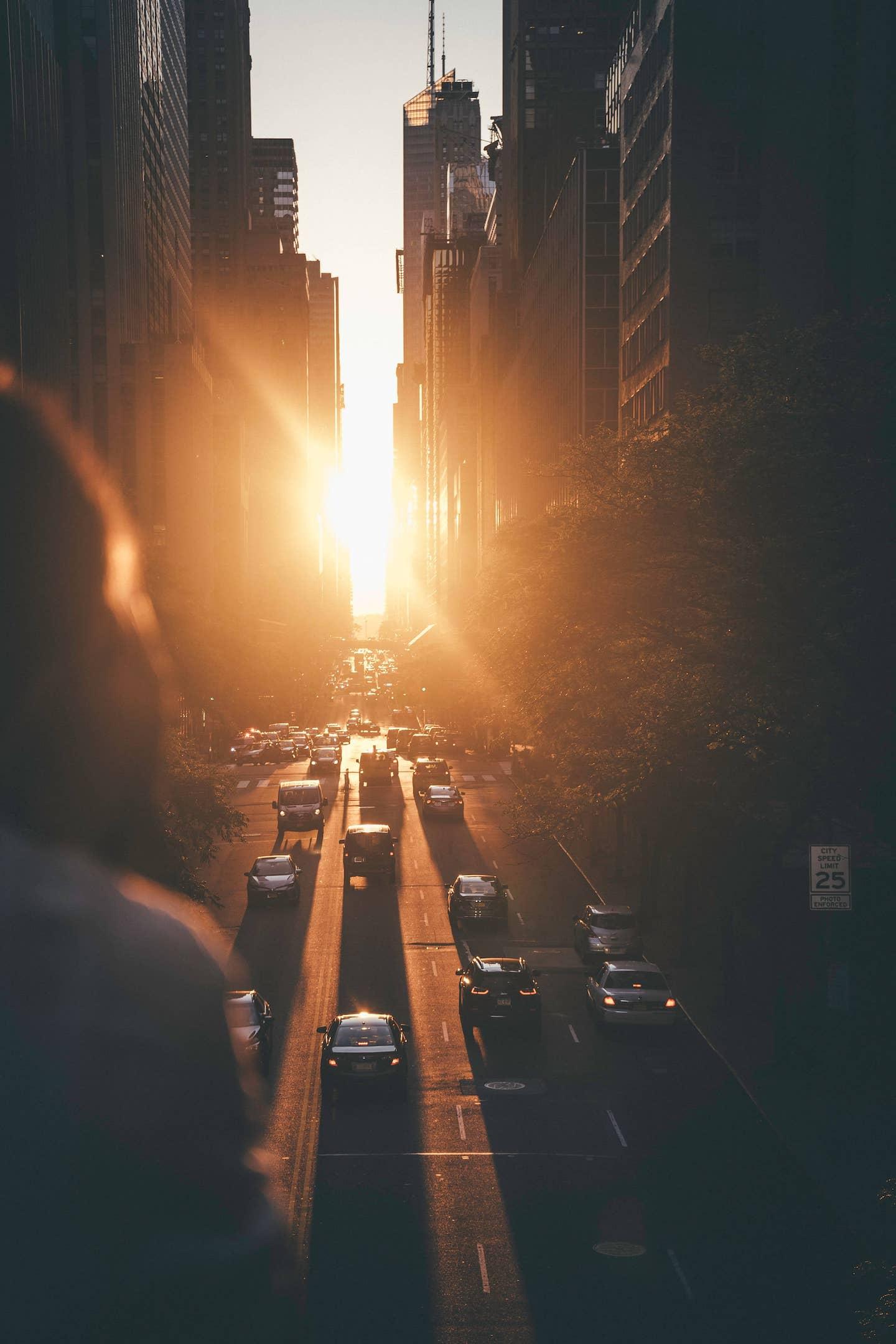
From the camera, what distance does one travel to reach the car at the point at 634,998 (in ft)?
91.9

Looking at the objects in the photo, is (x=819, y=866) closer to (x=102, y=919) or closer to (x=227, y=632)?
(x=102, y=919)

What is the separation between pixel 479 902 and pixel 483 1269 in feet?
75.4

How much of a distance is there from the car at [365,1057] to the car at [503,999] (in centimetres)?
387

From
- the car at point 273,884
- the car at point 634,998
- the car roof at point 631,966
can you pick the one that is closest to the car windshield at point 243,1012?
the car at point 634,998

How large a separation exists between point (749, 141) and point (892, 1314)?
65.3 metres

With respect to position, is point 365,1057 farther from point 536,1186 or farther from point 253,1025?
point 536,1186

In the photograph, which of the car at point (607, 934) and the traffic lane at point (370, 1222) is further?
the car at point (607, 934)

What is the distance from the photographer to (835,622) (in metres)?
24.0

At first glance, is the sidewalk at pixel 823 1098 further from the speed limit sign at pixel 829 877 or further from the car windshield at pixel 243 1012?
the car windshield at pixel 243 1012

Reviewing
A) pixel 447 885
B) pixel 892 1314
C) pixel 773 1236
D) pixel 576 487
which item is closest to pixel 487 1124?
pixel 773 1236

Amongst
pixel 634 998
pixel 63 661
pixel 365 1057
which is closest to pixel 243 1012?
pixel 365 1057

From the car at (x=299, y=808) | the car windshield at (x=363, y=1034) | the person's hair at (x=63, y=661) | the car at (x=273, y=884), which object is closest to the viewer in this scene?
the person's hair at (x=63, y=661)

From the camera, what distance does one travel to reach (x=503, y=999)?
1095 inches

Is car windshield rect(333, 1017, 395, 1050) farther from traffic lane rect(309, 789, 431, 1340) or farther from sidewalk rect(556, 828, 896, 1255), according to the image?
sidewalk rect(556, 828, 896, 1255)
